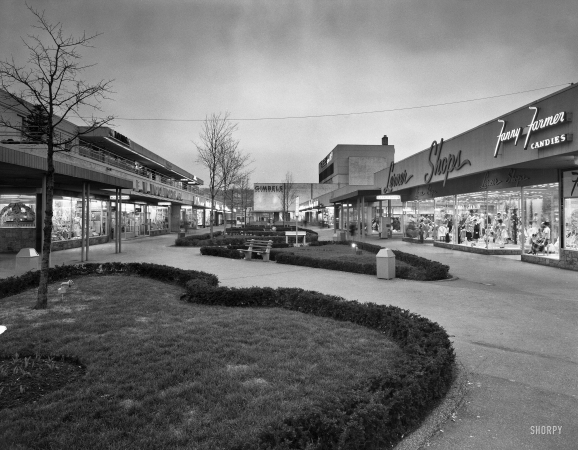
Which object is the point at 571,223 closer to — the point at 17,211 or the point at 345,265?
the point at 345,265

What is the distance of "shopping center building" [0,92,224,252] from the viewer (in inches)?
613

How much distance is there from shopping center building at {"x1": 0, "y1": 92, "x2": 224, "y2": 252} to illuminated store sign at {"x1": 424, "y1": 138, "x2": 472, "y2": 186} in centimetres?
1619

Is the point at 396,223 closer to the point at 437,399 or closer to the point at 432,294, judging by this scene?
the point at 432,294

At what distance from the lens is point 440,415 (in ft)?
12.2

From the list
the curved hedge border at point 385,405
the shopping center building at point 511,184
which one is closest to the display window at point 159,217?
the shopping center building at point 511,184

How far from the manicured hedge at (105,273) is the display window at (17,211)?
11.1 metres

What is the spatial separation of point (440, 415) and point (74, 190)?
24.1m

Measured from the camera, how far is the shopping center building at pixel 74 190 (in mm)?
15570

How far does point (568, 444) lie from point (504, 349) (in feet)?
8.10

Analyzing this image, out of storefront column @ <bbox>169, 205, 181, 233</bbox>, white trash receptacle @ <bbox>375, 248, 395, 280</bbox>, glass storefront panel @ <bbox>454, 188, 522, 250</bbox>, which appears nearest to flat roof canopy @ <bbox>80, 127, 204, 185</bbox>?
storefront column @ <bbox>169, 205, 181, 233</bbox>

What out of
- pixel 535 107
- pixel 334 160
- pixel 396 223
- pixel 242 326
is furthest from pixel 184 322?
pixel 334 160

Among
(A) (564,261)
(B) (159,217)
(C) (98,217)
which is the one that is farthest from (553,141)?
(B) (159,217)

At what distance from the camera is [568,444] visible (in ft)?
10.6

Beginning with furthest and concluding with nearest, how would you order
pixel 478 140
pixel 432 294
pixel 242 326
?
1. pixel 478 140
2. pixel 432 294
3. pixel 242 326
